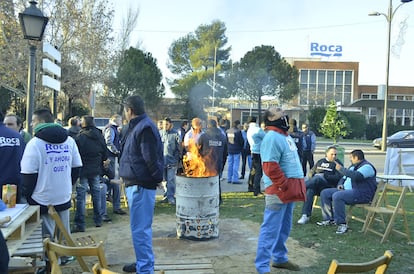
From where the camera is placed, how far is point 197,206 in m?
6.33

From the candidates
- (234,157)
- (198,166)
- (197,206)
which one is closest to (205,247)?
(197,206)

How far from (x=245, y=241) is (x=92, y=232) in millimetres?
2498

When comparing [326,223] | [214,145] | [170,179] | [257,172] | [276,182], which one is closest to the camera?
[276,182]

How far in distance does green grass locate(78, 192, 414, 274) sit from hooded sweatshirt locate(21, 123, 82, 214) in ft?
8.88

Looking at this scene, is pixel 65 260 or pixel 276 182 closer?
pixel 276 182

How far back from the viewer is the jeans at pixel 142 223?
15.3 feet

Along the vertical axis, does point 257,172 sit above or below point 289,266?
above

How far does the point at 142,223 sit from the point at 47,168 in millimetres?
1242

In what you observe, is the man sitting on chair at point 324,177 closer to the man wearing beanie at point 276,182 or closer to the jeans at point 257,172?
the jeans at point 257,172

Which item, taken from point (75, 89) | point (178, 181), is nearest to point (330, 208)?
point (178, 181)

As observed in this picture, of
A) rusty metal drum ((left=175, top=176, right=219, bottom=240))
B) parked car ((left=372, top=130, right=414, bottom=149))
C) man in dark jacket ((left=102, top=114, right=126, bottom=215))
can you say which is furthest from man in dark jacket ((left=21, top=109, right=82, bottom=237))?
parked car ((left=372, top=130, right=414, bottom=149))

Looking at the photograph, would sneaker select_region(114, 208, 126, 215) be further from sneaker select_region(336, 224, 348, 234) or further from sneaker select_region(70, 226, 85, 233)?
sneaker select_region(336, 224, 348, 234)

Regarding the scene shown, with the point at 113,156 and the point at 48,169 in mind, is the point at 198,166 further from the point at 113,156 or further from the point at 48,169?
the point at 48,169

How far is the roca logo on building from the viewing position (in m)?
63.9
